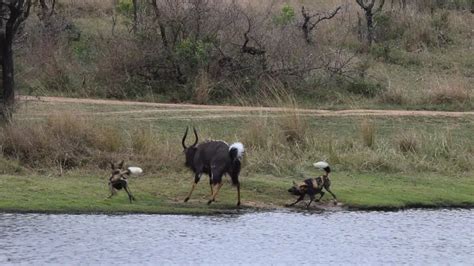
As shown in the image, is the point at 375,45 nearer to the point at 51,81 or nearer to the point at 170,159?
the point at 51,81

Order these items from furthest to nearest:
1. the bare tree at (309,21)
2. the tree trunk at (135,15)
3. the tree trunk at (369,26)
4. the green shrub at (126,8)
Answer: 1. the tree trunk at (369,26)
2. the bare tree at (309,21)
3. the green shrub at (126,8)
4. the tree trunk at (135,15)

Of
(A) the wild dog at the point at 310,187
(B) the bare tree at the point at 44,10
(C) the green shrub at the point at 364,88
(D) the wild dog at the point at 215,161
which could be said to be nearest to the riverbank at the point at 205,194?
(A) the wild dog at the point at 310,187

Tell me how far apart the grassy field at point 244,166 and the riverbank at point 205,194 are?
0.02m

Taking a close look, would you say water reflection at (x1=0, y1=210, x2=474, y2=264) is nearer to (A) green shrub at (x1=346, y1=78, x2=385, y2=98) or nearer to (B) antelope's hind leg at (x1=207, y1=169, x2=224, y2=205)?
(B) antelope's hind leg at (x1=207, y1=169, x2=224, y2=205)

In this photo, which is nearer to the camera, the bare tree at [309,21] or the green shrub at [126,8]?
the green shrub at [126,8]

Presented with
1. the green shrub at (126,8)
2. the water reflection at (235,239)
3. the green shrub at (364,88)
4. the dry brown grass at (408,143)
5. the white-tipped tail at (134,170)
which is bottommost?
the water reflection at (235,239)

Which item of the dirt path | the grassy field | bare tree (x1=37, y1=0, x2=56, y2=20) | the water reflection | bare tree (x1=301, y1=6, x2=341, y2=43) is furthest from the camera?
bare tree (x1=301, y1=6, x2=341, y2=43)

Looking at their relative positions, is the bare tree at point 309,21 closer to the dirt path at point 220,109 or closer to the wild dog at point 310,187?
the dirt path at point 220,109

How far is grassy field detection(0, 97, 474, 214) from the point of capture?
16.9 meters

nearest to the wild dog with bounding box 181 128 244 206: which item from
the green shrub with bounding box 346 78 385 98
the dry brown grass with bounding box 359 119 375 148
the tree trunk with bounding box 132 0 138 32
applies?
the dry brown grass with bounding box 359 119 375 148

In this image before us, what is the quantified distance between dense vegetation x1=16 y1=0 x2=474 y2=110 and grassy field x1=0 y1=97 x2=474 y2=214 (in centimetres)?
437

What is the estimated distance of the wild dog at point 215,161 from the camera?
16.5 meters

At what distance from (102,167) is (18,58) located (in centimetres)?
1165

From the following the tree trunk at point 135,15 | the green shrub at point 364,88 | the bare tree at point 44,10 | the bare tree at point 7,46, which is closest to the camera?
the bare tree at point 7,46
